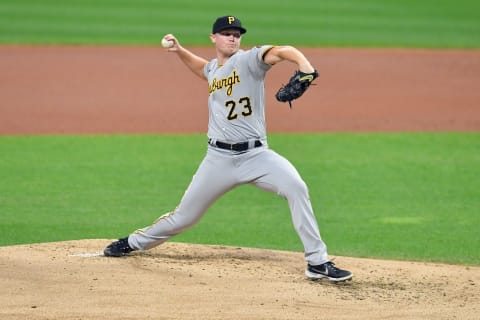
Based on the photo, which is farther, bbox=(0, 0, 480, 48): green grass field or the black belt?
bbox=(0, 0, 480, 48): green grass field

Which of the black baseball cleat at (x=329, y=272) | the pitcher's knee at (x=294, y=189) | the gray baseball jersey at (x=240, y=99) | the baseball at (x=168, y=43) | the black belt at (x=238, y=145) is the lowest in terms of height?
the black baseball cleat at (x=329, y=272)

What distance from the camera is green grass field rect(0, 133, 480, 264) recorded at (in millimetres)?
8812

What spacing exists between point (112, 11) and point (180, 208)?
20.3 metres

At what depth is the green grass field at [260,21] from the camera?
22500mm

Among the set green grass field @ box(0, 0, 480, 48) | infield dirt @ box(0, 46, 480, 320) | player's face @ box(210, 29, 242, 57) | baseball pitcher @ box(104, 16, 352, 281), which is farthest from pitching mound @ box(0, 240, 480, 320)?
green grass field @ box(0, 0, 480, 48)

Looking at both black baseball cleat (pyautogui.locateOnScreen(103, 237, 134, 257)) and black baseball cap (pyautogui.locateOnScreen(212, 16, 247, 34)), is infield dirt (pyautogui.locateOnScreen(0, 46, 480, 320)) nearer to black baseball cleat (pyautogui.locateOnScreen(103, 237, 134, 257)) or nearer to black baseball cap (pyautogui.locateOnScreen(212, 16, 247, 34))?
black baseball cleat (pyautogui.locateOnScreen(103, 237, 134, 257))

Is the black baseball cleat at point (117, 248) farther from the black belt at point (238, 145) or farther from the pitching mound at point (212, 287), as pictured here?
the black belt at point (238, 145)

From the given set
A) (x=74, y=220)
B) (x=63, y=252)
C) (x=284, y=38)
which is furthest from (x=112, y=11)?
(x=63, y=252)

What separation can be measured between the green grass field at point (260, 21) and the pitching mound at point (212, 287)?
14.4 m

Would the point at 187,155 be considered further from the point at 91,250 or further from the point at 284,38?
the point at 284,38

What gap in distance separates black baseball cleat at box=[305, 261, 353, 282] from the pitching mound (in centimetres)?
6

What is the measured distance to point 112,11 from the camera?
88.3 ft

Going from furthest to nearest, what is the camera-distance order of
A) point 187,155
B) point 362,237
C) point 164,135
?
point 164,135
point 187,155
point 362,237

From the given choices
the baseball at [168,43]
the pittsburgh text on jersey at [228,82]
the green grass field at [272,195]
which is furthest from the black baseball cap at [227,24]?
the green grass field at [272,195]
